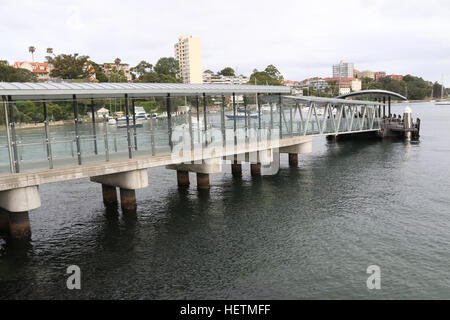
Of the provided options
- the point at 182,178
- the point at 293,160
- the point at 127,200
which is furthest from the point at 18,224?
the point at 293,160

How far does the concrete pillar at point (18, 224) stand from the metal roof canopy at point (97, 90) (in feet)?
17.8

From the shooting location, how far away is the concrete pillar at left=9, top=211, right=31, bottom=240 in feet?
62.1

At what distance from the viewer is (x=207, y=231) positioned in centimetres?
2078

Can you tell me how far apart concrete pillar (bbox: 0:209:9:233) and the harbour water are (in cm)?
156

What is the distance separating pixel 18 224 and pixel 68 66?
346 ft

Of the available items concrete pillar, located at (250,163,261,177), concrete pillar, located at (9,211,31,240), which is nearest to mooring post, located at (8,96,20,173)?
concrete pillar, located at (9,211,31,240)

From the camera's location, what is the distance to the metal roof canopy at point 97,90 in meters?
17.1

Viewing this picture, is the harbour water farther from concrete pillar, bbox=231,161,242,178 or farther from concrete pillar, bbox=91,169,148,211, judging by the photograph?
concrete pillar, bbox=231,161,242,178

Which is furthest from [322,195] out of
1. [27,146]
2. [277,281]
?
[27,146]

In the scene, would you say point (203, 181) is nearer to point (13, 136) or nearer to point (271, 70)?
point (13, 136)

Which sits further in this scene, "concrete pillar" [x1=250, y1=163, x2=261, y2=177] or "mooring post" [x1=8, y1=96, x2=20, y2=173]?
"concrete pillar" [x1=250, y1=163, x2=261, y2=177]

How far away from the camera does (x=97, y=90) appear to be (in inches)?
758
